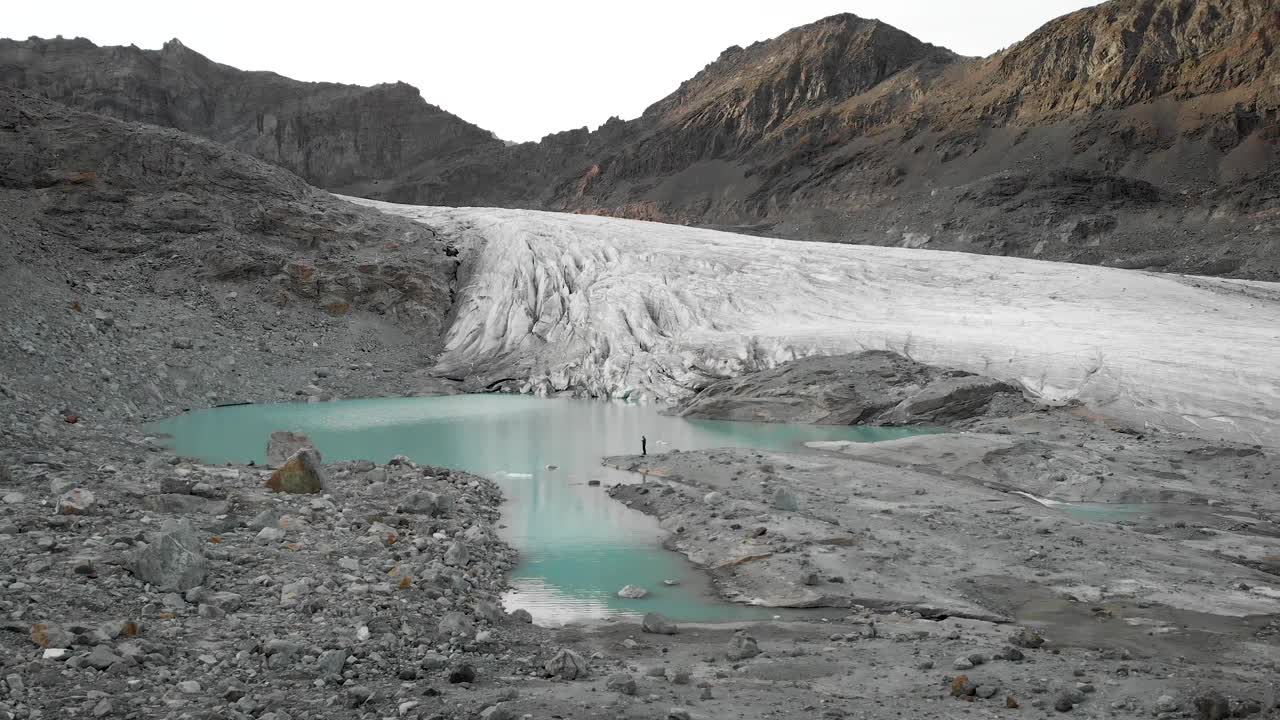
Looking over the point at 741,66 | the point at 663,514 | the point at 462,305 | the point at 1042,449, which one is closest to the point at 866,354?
the point at 1042,449

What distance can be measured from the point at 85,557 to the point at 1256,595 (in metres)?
9.53

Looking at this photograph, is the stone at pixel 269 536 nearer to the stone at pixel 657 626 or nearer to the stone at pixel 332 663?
the stone at pixel 332 663

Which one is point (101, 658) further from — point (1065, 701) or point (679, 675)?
point (1065, 701)

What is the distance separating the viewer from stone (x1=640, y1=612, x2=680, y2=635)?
24.1ft

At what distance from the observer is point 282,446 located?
1305 cm

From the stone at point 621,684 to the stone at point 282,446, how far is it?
8.35 metres

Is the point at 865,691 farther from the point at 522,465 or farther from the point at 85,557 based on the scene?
the point at 522,465

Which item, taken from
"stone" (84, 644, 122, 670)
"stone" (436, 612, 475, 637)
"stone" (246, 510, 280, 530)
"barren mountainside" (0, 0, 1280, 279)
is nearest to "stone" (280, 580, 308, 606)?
"stone" (436, 612, 475, 637)

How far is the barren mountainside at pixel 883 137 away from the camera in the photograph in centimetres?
6969

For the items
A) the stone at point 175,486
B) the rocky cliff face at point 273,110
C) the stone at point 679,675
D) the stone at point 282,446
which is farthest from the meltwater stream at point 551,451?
the rocky cliff face at point 273,110

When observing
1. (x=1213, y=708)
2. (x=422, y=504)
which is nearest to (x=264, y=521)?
(x=422, y=504)

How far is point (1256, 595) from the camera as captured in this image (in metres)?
8.30

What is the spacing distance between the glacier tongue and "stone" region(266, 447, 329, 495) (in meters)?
16.5

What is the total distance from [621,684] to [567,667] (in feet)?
1.53
